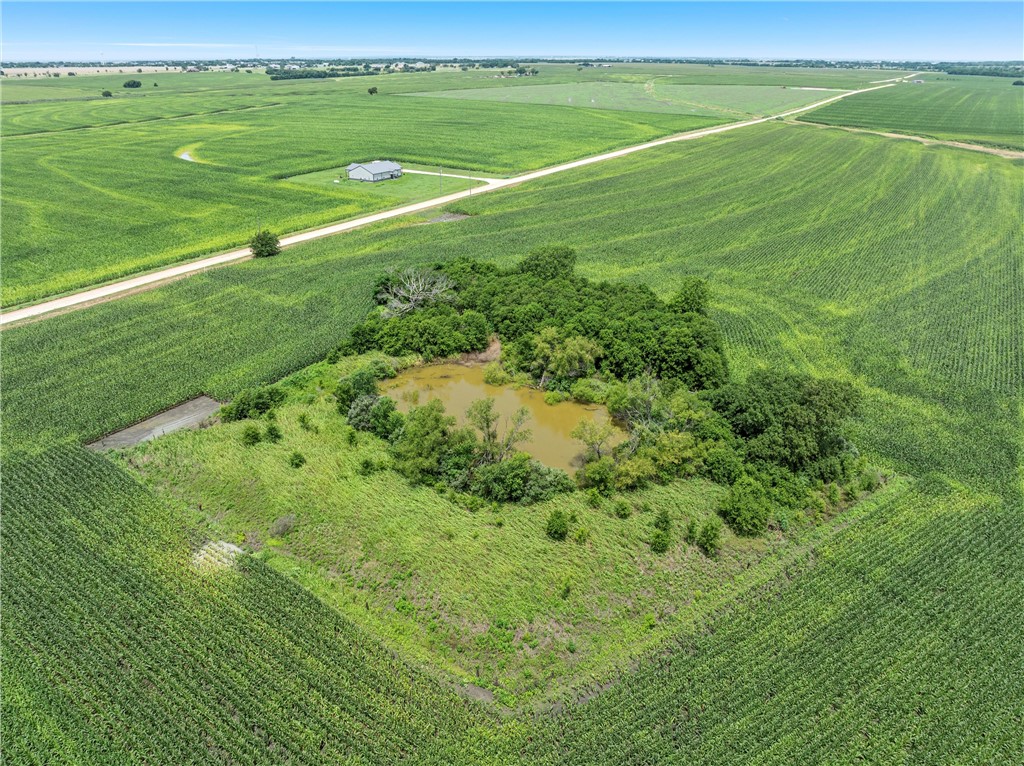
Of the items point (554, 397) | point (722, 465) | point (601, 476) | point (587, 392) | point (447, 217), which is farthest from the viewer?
point (447, 217)

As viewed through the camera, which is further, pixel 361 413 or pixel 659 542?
pixel 361 413

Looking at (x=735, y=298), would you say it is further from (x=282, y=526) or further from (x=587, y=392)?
(x=282, y=526)

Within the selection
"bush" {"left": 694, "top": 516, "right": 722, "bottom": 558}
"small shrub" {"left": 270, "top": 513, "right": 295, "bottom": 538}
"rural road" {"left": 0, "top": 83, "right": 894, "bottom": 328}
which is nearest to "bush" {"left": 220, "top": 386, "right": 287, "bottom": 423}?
"small shrub" {"left": 270, "top": 513, "right": 295, "bottom": 538}

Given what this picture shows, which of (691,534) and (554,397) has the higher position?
(554,397)

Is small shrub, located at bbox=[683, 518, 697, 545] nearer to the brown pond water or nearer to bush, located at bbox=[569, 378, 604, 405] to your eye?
the brown pond water

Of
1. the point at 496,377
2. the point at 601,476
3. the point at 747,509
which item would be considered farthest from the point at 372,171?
the point at 747,509

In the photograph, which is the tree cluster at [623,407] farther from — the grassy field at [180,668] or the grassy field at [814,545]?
the grassy field at [180,668]

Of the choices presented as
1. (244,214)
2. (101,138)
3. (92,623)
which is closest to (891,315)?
(92,623)

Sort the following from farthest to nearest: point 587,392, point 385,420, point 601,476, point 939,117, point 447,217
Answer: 1. point 939,117
2. point 447,217
3. point 587,392
4. point 385,420
5. point 601,476
